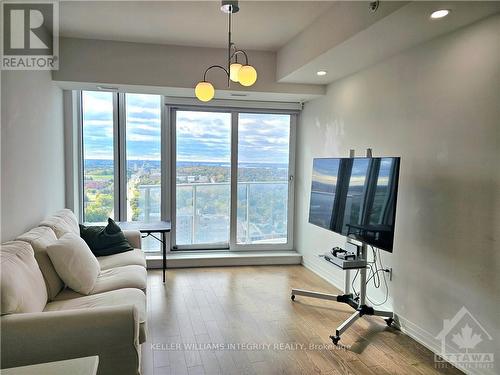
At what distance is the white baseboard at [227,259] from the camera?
15.9ft

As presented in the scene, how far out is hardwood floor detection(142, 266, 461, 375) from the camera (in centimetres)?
253

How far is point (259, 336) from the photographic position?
2959mm

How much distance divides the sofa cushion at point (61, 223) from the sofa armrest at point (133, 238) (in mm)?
492

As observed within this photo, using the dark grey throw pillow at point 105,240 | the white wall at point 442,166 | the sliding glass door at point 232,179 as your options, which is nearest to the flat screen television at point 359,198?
the white wall at point 442,166

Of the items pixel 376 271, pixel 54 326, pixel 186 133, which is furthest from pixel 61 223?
pixel 376 271

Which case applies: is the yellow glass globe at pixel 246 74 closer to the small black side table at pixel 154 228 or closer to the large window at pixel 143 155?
the small black side table at pixel 154 228

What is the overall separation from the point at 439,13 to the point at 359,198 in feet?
4.76

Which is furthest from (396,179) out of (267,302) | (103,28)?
(103,28)

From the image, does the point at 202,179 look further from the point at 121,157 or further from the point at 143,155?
the point at 121,157

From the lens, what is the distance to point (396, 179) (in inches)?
106

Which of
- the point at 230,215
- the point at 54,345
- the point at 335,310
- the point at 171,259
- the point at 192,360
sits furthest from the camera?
the point at 230,215

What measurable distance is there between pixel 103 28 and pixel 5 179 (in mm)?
1843

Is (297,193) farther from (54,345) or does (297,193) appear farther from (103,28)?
(54,345)

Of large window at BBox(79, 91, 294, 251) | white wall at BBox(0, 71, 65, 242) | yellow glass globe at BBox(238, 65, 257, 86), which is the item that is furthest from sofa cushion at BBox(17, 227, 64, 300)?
large window at BBox(79, 91, 294, 251)
